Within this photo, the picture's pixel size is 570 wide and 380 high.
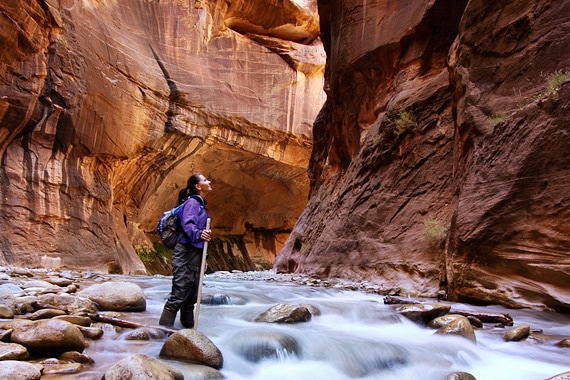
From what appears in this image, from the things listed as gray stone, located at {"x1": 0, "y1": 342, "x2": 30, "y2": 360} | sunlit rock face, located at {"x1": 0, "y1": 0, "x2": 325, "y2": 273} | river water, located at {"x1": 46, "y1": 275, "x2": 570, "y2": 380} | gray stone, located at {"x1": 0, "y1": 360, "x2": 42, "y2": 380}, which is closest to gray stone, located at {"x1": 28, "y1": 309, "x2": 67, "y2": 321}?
river water, located at {"x1": 46, "y1": 275, "x2": 570, "y2": 380}

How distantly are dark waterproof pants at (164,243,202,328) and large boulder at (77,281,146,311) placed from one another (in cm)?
93

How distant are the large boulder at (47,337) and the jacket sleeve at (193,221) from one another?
121 cm

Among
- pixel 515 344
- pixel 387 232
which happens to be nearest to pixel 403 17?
pixel 387 232

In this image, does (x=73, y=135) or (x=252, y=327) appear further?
(x=73, y=135)

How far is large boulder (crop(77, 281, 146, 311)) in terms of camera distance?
4566mm

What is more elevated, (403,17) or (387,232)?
(403,17)

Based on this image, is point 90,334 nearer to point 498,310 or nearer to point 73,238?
point 498,310

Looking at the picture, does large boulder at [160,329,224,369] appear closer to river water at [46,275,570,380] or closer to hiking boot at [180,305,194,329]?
river water at [46,275,570,380]

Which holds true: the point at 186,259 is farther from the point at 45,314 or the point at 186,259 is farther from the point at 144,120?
the point at 144,120

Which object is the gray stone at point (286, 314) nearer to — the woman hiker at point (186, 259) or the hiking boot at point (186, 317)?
the hiking boot at point (186, 317)

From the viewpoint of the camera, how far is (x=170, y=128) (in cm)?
2025

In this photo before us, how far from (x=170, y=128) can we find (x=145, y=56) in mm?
3392

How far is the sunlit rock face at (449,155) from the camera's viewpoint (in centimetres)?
542

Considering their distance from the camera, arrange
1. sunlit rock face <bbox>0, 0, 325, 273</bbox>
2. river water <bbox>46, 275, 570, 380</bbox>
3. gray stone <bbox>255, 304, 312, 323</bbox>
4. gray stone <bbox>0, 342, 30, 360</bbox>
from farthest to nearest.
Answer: sunlit rock face <bbox>0, 0, 325, 273</bbox>, gray stone <bbox>255, 304, 312, 323</bbox>, river water <bbox>46, 275, 570, 380</bbox>, gray stone <bbox>0, 342, 30, 360</bbox>
